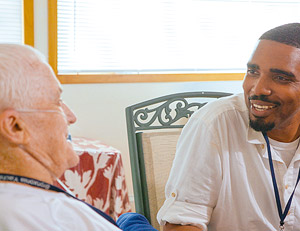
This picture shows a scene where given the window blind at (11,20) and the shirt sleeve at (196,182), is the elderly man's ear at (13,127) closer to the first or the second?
the shirt sleeve at (196,182)

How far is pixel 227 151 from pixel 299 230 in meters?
0.35

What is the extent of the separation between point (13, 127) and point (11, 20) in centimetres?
298

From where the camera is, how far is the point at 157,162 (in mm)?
1619

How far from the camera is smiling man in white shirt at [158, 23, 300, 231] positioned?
141cm

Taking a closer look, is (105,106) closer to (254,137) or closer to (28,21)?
(28,21)

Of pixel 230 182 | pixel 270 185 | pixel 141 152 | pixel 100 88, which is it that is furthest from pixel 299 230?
pixel 100 88

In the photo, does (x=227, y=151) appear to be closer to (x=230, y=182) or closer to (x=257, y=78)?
(x=230, y=182)

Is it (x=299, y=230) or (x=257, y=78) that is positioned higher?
(x=257, y=78)

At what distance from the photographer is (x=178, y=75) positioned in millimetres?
3947

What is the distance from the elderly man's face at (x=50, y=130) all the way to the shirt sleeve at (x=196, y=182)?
1.79 feet

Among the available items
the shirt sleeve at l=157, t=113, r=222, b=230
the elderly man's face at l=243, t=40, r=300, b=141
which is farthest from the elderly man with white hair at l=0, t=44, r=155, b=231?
the elderly man's face at l=243, t=40, r=300, b=141

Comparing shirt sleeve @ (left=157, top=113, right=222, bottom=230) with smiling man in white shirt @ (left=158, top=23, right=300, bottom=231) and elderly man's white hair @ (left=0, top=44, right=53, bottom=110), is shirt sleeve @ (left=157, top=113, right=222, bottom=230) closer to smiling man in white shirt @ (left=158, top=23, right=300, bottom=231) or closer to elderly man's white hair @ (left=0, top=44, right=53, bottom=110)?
smiling man in white shirt @ (left=158, top=23, right=300, bottom=231)

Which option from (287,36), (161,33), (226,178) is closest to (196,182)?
(226,178)

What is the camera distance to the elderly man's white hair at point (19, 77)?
815 millimetres
